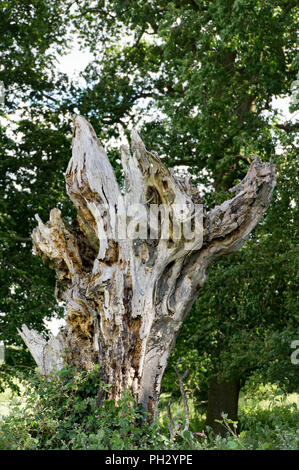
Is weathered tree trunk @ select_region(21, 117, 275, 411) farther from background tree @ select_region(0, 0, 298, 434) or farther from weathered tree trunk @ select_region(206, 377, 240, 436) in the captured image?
weathered tree trunk @ select_region(206, 377, 240, 436)

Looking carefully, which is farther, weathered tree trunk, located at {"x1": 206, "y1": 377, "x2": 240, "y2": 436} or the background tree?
weathered tree trunk, located at {"x1": 206, "y1": 377, "x2": 240, "y2": 436}

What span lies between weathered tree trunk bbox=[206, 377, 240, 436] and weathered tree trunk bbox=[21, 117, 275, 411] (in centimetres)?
622

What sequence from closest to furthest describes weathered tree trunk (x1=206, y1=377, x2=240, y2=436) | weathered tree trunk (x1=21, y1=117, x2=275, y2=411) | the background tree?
1. weathered tree trunk (x1=21, y1=117, x2=275, y2=411)
2. the background tree
3. weathered tree trunk (x1=206, y1=377, x2=240, y2=436)

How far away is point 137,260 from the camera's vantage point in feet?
18.3

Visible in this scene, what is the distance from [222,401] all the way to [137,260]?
22.7 ft

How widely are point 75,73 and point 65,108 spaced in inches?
42.0

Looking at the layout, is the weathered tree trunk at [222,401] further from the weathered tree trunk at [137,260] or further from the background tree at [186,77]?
the weathered tree trunk at [137,260]

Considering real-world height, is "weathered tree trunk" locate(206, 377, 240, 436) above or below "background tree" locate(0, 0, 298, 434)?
below

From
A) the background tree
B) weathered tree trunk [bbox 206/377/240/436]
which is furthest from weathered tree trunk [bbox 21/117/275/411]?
weathered tree trunk [bbox 206/377/240/436]

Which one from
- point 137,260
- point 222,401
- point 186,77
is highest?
point 186,77

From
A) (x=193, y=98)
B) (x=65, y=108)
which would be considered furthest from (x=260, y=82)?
(x=65, y=108)

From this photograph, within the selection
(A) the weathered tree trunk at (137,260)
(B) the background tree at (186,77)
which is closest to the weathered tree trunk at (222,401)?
(B) the background tree at (186,77)

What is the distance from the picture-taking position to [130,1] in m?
12.3

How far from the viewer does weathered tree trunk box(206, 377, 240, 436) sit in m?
11.2
